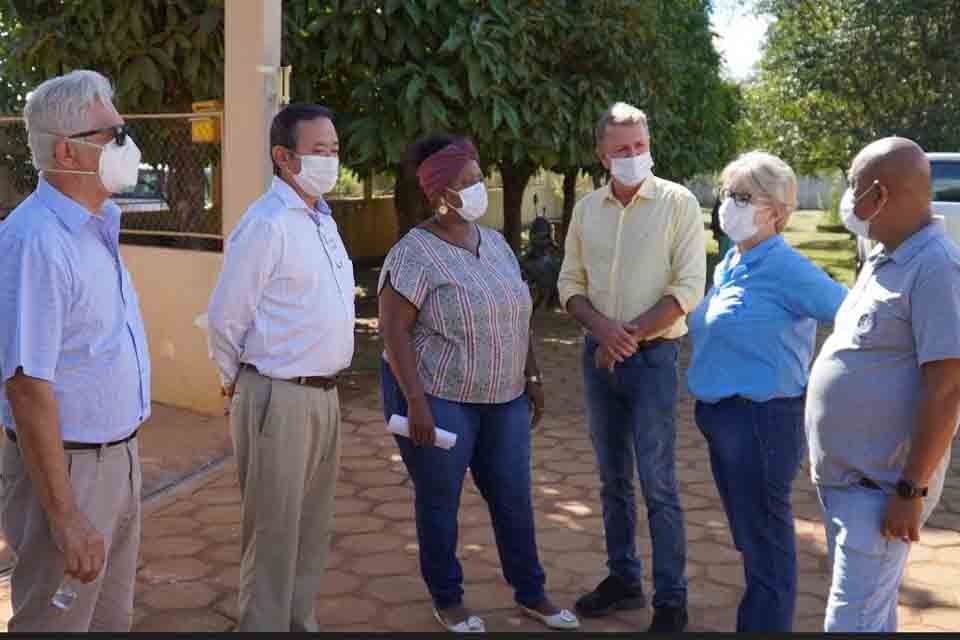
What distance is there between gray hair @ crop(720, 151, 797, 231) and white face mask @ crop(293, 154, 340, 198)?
1263mm

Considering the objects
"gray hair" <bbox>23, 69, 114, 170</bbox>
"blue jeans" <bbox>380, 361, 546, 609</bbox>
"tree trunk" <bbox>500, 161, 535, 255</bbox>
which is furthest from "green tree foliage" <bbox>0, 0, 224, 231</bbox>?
"tree trunk" <bbox>500, 161, 535, 255</bbox>

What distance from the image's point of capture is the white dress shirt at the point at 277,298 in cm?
333

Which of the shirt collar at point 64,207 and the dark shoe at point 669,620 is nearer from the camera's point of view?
the shirt collar at point 64,207

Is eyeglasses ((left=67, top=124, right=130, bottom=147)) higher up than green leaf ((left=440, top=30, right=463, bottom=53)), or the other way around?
green leaf ((left=440, top=30, right=463, bottom=53))

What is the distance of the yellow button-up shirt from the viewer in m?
3.85

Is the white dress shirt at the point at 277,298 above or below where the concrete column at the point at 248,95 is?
below

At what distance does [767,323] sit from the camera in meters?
3.26

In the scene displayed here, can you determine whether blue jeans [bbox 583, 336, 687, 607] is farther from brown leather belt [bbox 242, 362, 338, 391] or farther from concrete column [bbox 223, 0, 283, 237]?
concrete column [bbox 223, 0, 283, 237]

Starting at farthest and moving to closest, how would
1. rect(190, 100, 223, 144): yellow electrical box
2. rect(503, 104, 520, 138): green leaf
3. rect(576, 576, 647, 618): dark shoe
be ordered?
rect(503, 104, 520, 138): green leaf < rect(190, 100, 223, 144): yellow electrical box < rect(576, 576, 647, 618): dark shoe

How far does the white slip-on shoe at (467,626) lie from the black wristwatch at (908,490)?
1.75 metres

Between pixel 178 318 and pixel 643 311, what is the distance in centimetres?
441

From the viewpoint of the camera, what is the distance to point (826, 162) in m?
23.3

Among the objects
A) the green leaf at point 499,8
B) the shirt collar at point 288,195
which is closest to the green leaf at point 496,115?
the green leaf at point 499,8

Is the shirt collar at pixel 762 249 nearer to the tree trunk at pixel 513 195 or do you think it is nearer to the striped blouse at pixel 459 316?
the striped blouse at pixel 459 316
